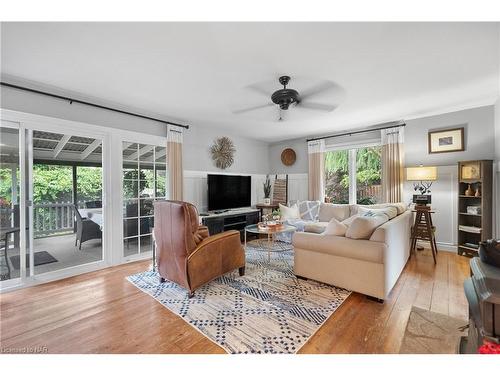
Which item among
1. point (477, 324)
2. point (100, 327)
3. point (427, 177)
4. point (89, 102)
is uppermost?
point (89, 102)

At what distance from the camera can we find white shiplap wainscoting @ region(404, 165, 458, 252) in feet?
12.4

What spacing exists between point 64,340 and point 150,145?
2.82 metres

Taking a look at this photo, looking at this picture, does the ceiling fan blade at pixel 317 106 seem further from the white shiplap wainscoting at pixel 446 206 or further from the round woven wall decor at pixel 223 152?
the white shiplap wainscoting at pixel 446 206

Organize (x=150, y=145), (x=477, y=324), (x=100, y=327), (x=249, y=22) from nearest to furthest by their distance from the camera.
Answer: (x=477, y=324) → (x=249, y=22) → (x=100, y=327) → (x=150, y=145)

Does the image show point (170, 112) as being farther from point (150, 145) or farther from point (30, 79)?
point (30, 79)

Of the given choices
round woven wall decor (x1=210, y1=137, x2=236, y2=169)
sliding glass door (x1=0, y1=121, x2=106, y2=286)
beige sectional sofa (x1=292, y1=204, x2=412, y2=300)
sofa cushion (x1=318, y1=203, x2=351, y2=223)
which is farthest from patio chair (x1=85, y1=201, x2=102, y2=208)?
sofa cushion (x1=318, y1=203, x2=351, y2=223)

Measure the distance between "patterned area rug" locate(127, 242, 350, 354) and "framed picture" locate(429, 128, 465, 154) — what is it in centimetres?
321

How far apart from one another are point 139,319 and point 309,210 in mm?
3614

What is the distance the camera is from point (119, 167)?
3398 mm

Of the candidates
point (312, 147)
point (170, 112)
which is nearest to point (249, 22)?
point (170, 112)

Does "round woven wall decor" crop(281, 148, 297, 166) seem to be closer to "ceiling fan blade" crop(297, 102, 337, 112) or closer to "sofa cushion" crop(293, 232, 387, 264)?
"ceiling fan blade" crop(297, 102, 337, 112)

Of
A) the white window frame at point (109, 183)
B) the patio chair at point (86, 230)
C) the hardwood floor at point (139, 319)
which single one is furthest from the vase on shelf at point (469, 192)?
the patio chair at point (86, 230)

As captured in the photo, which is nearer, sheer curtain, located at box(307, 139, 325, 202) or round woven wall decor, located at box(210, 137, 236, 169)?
round woven wall decor, located at box(210, 137, 236, 169)

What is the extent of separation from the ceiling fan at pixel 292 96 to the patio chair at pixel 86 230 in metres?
2.85
